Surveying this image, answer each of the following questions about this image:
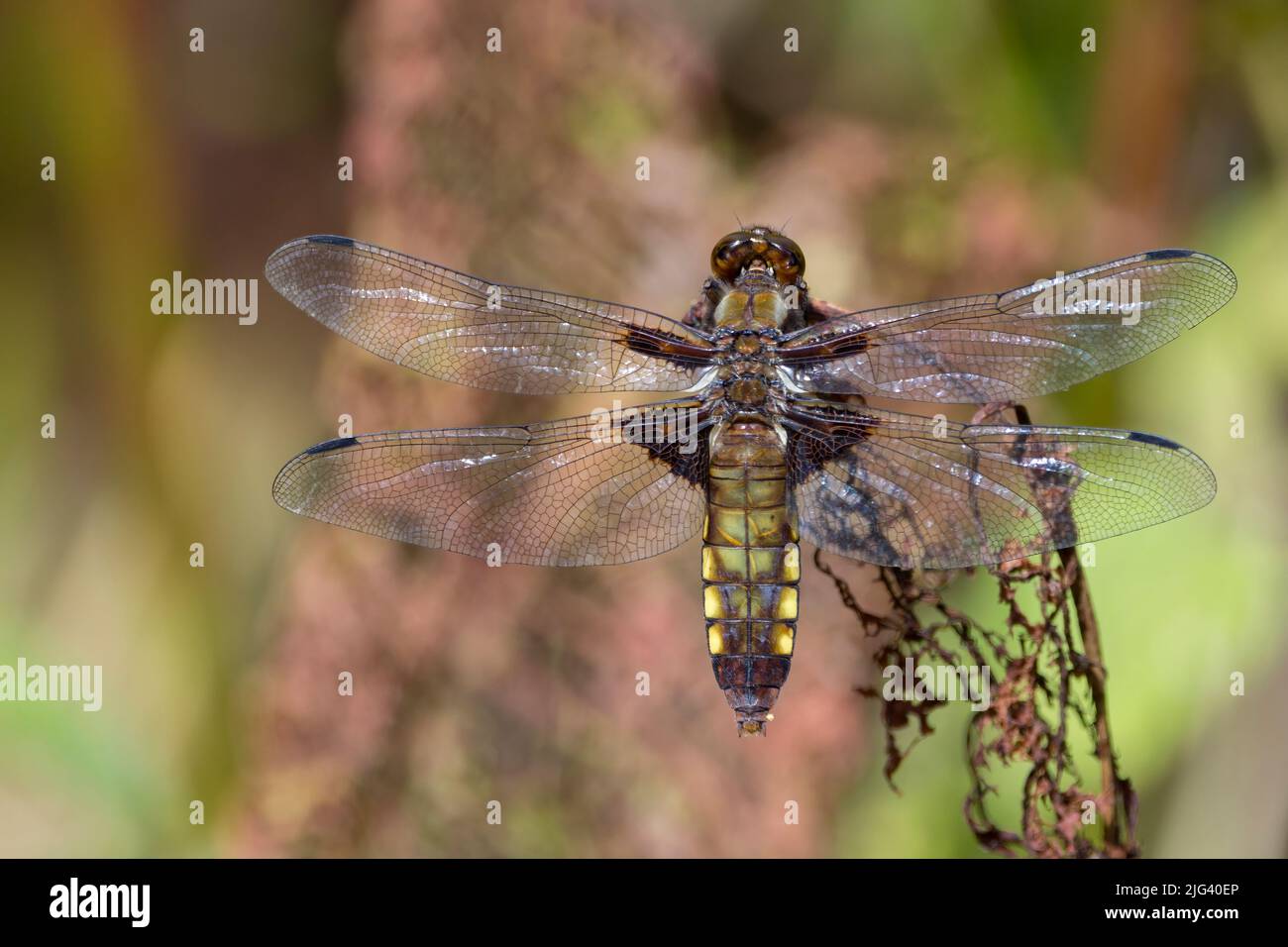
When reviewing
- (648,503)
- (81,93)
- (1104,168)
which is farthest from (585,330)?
(81,93)

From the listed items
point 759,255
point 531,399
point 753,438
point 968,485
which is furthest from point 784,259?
point 531,399

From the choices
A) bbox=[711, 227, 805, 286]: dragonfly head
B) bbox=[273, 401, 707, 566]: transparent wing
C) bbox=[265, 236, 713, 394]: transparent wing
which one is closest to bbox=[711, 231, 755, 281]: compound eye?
bbox=[711, 227, 805, 286]: dragonfly head

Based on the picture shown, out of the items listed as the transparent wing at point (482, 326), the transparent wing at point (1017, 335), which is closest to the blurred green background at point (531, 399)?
the transparent wing at point (482, 326)

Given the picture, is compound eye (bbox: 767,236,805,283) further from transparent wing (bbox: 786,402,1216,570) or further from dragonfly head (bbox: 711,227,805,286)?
transparent wing (bbox: 786,402,1216,570)

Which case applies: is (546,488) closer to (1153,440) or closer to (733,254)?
(733,254)

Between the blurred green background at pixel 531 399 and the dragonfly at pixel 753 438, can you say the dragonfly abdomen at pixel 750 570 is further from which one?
the blurred green background at pixel 531 399

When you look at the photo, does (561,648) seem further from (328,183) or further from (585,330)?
(328,183)
